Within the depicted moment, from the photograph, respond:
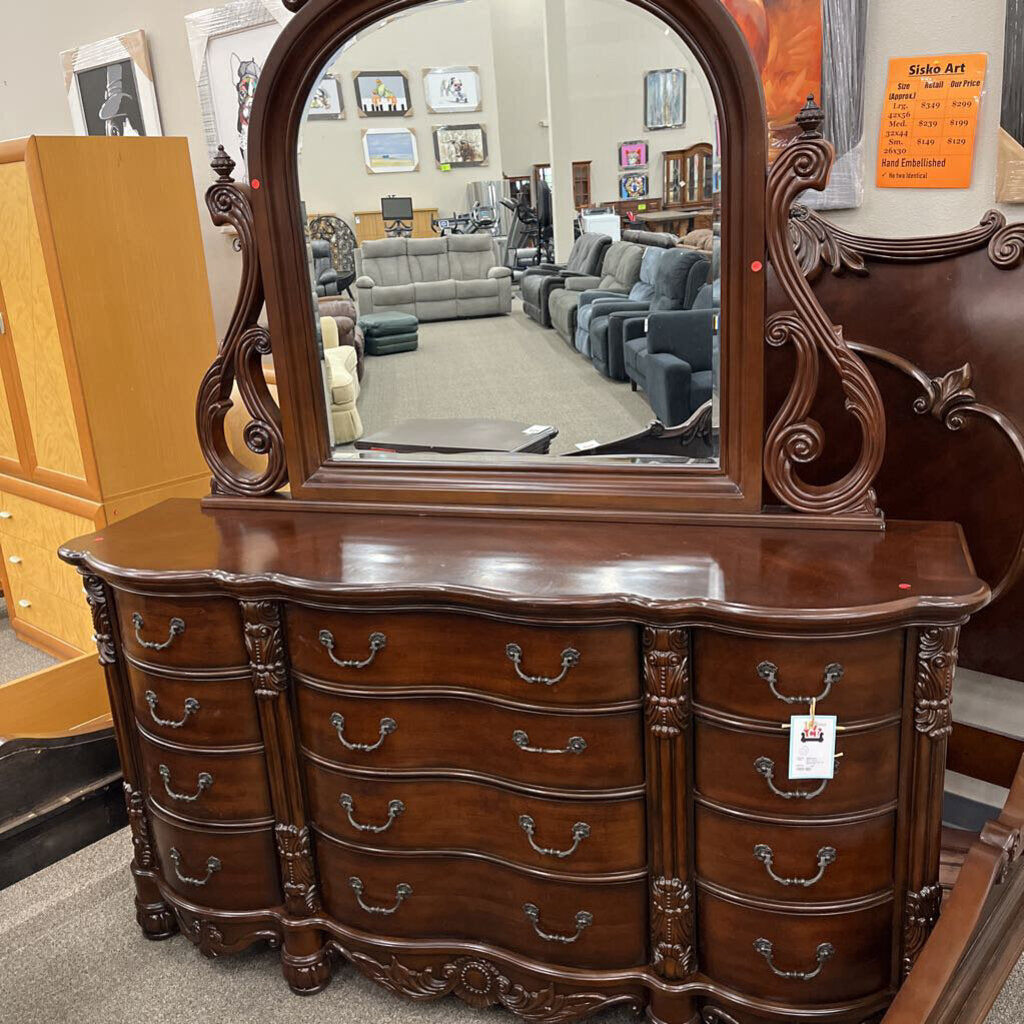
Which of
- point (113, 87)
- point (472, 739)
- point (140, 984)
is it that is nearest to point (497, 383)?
point (472, 739)

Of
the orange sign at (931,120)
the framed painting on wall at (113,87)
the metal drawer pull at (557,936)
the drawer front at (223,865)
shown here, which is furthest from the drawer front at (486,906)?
the framed painting on wall at (113,87)

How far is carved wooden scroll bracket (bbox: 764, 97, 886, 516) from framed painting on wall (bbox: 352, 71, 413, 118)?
77cm

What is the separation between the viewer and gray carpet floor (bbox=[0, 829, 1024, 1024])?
2.03 m

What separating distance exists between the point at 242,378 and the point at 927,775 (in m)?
1.57

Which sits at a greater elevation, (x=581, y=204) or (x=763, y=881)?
(x=581, y=204)

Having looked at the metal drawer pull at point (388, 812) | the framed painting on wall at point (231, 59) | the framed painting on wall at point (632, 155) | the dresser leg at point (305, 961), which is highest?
the framed painting on wall at point (231, 59)

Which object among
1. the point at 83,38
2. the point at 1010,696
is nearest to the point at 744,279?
the point at 1010,696

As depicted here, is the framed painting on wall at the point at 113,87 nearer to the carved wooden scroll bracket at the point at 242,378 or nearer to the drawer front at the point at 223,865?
the carved wooden scroll bracket at the point at 242,378

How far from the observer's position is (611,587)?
164cm

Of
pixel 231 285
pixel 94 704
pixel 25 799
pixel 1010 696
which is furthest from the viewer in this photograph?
pixel 231 285

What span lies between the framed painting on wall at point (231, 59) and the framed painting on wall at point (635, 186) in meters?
1.78

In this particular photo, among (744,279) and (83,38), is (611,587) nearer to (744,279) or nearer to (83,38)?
(744,279)

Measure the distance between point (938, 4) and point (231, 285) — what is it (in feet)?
8.84

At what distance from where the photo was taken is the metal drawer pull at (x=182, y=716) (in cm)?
199
